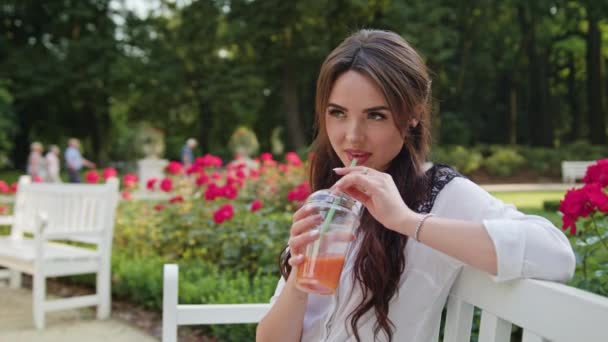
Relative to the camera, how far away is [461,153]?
65.8 feet

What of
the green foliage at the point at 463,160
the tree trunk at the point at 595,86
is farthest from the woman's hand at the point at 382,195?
the tree trunk at the point at 595,86

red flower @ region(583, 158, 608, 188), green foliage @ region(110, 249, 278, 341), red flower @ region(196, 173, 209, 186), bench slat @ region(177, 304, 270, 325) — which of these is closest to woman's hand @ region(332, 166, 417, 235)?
bench slat @ region(177, 304, 270, 325)

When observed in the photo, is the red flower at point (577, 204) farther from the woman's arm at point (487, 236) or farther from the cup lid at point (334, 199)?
the cup lid at point (334, 199)

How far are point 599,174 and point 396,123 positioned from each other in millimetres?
1274

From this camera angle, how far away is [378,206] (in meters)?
1.23

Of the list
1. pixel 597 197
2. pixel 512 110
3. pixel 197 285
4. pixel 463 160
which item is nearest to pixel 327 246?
pixel 597 197

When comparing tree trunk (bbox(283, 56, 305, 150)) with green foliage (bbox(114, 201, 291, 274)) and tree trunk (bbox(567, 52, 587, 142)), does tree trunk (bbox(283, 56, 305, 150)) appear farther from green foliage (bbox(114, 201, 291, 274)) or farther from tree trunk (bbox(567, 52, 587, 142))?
green foliage (bbox(114, 201, 291, 274))

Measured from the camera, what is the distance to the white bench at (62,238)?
465cm

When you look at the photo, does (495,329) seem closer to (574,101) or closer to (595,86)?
(595,86)

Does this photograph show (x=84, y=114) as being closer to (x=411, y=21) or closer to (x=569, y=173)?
(x=411, y=21)

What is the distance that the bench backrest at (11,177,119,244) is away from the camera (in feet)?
16.4

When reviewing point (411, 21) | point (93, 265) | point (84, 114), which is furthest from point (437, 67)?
point (93, 265)

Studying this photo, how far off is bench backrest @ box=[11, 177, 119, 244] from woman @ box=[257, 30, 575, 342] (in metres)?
Result: 3.78

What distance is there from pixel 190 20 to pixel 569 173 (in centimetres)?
1609
